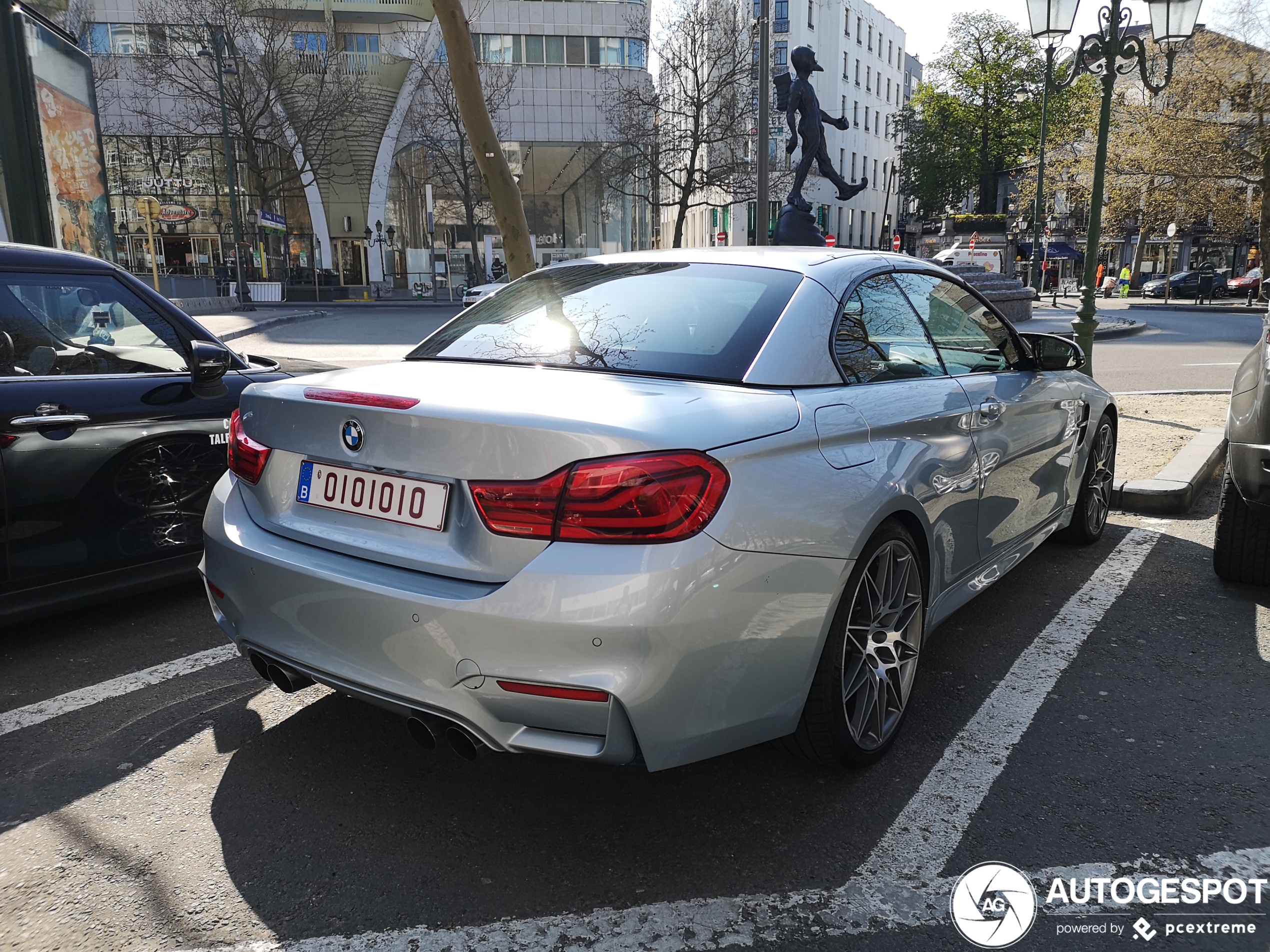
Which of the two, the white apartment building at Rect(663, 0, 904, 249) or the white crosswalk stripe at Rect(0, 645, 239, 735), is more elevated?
the white apartment building at Rect(663, 0, 904, 249)

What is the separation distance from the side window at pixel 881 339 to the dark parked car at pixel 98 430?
2.75 m

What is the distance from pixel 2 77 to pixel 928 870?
10097 millimetres

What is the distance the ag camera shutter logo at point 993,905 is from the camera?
2.28m

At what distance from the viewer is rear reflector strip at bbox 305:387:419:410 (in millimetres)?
2531

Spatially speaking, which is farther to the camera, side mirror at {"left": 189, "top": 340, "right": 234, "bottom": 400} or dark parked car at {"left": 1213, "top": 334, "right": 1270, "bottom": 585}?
side mirror at {"left": 189, "top": 340, "right": 234, "bottom": 400}

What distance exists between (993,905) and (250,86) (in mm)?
45580

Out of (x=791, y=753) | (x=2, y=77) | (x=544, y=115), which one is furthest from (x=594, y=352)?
(x=544, y=115)

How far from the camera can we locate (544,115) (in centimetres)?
5225

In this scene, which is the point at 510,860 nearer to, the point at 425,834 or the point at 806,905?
the point at 425,834

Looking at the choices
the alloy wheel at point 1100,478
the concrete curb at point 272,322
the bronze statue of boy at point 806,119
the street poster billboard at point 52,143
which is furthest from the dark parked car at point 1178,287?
the alloy wheel at point 1100,478

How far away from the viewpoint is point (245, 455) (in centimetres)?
296

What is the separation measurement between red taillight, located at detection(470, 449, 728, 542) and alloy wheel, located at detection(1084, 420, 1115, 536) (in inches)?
139

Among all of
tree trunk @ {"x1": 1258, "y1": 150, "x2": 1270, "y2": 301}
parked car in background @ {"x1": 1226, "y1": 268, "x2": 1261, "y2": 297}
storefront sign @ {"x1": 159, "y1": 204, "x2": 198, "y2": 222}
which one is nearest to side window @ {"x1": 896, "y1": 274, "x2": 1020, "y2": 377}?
tree trunk @ {"x1": 1258, "y1": 150, "x2": 1270, "y2": 301}

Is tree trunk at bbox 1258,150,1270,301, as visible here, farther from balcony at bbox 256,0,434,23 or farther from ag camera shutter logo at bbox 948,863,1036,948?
balcony at bbox 256,0,434,23
